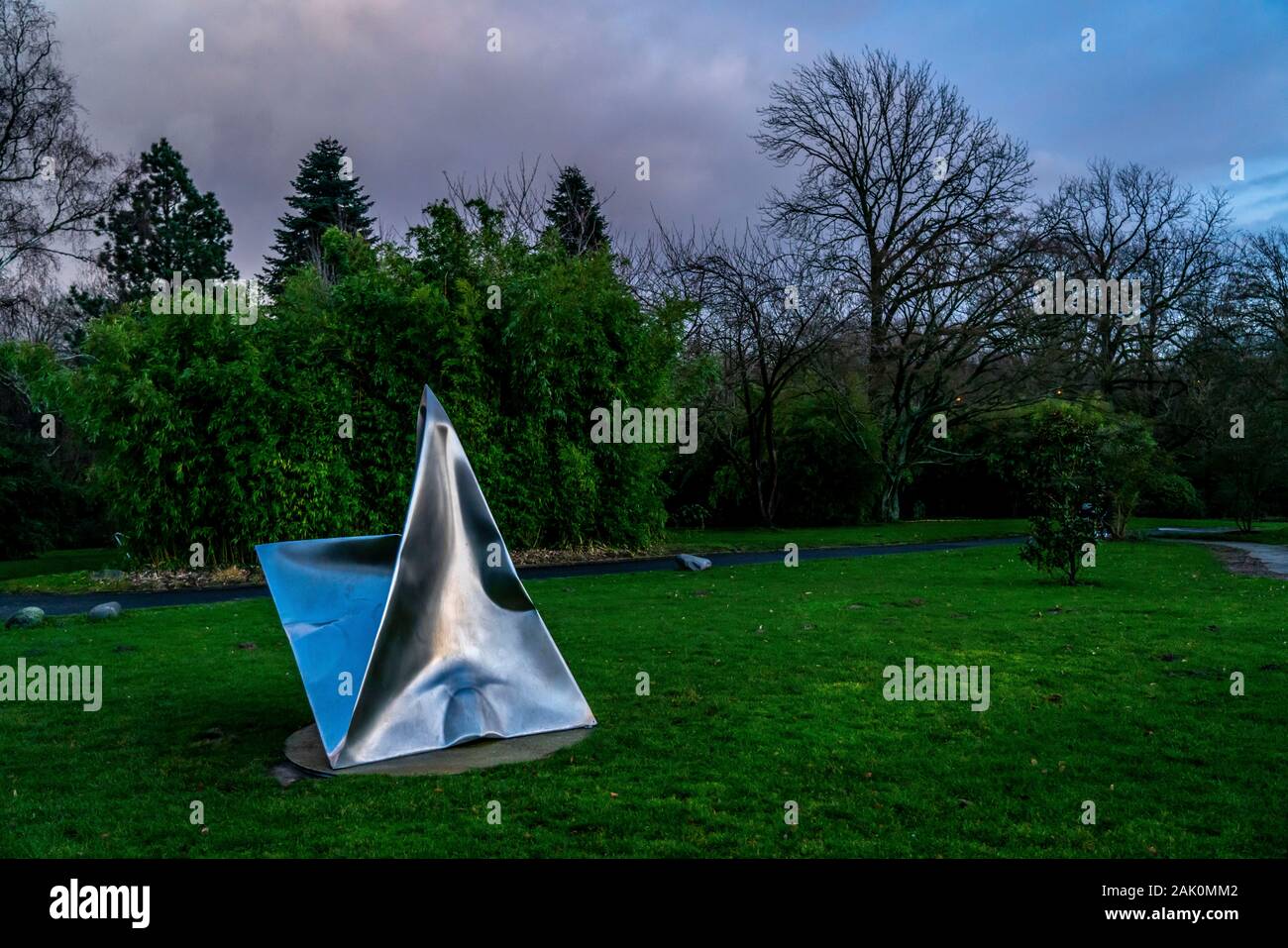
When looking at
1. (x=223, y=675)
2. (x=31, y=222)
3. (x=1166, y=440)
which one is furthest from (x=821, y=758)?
(x=1166, y=440)

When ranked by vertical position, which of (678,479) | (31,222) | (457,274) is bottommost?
(678,479)

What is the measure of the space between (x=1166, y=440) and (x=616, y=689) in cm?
3563

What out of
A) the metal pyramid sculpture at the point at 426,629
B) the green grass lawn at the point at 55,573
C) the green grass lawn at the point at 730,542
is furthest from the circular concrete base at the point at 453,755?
the green grass lawn at the point at 55,573

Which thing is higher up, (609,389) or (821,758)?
(609,389)

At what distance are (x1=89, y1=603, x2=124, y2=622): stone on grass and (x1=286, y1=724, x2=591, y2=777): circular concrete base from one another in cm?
656

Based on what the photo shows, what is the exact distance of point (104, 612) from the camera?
11438 millimetres

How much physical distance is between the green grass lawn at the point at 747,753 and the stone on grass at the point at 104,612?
59 centimetres

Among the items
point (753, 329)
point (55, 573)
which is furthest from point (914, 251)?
point (55, 573)

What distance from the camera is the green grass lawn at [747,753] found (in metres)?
4.40

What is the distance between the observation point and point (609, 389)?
19.5m

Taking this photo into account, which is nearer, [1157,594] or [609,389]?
[1157,594]

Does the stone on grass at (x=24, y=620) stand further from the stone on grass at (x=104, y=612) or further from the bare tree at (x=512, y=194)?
the bare tree at (x=512, y=194)

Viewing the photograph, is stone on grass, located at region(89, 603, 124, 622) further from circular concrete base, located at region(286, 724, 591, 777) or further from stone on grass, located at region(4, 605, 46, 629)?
circular concrete base, located at region(286, 724, 591, 777)
